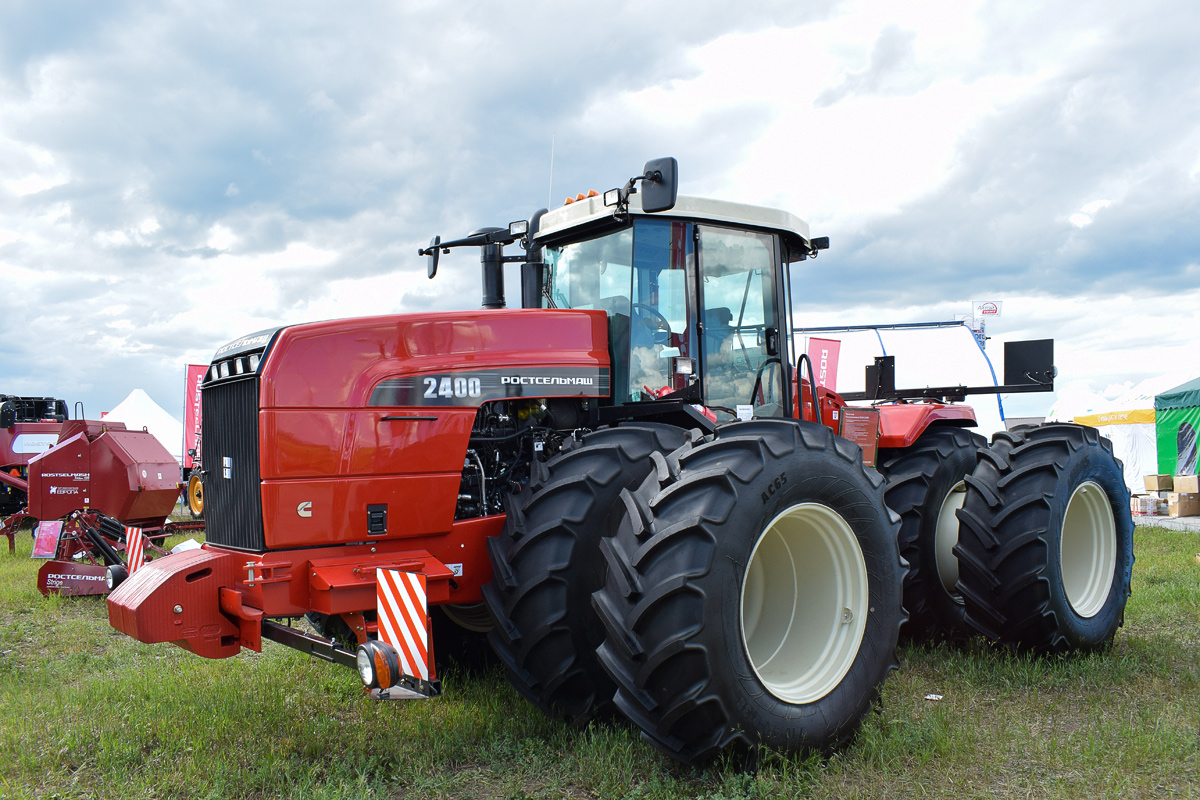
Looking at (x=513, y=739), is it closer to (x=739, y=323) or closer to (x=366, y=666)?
(x=366, y=666)

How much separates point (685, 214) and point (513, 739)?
2.85 m

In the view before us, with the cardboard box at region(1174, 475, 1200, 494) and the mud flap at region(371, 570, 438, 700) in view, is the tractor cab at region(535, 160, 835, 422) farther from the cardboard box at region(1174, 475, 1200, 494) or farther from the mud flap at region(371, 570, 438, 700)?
the cardboard box at region(1174, 475, 1200, 494)

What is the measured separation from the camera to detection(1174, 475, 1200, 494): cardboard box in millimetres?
16219

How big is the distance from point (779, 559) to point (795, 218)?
7.45ft

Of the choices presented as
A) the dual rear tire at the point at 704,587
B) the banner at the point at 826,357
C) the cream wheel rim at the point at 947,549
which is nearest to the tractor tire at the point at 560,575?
the dual rear tire at the point at 704,587

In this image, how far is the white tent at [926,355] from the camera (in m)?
17.0

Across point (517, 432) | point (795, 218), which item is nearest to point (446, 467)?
point (517, 432)

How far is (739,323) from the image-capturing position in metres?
4.99

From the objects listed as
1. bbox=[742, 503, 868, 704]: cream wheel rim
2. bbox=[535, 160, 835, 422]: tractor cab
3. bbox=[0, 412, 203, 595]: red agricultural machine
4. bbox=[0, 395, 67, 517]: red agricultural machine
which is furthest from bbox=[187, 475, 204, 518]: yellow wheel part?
bbox=[742, 503, 868, 704]: cream wheel rim

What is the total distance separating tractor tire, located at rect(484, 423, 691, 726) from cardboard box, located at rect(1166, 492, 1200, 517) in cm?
1632

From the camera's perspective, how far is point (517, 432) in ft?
14.2

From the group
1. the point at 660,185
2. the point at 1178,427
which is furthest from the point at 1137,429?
the point at 660,185

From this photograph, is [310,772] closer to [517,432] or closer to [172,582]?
[172,582]

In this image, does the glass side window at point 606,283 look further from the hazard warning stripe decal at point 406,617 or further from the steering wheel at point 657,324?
the hazard warning stripe decal at point 406,617
